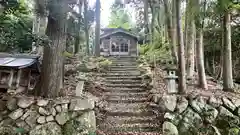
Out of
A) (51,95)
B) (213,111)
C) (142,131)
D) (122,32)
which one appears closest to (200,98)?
(213,111)

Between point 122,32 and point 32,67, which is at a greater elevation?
point 122,32

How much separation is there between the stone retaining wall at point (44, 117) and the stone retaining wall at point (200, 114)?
6.58ft

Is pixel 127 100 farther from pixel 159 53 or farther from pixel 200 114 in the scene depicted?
pixel 159 53

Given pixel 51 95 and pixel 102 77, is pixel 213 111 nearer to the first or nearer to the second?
pixel 51 95

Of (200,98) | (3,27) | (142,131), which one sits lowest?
(142,131)

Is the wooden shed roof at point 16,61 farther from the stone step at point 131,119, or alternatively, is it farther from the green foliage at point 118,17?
the green foliage at point 118,17

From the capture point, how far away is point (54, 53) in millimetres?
5148

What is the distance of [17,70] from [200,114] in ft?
16.7

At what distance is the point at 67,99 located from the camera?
502 centimetres

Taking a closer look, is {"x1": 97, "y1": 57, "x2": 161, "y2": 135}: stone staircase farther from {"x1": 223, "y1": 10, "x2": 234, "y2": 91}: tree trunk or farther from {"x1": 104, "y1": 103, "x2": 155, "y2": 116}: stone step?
{"x1": 223, "y1": 10, "x2": 234, "y2": 91}: tree trunk

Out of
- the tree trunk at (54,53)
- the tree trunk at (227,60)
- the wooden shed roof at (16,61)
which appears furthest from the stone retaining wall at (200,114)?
the wooden shed roof at (16,61)

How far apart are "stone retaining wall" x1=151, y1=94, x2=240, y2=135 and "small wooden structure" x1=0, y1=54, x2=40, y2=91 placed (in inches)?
155

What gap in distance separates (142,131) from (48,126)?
7.43 feet

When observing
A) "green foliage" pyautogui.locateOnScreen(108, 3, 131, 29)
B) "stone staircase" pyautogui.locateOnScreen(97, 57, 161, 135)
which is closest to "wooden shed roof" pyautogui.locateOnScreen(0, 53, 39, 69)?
"stone staircase" pyautogui.locateOnScreen(97, 57, 161, 135)
